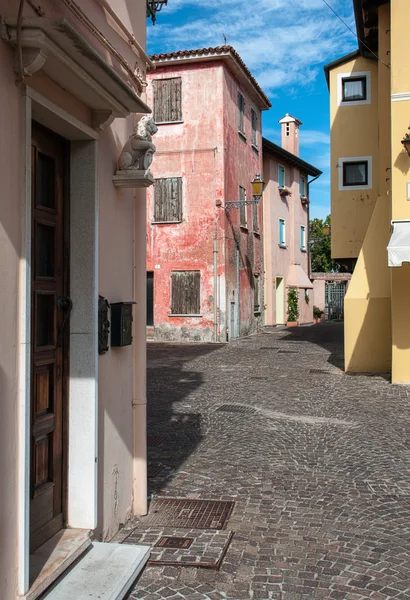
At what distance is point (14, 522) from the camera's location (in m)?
2.93

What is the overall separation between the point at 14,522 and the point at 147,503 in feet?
7.39

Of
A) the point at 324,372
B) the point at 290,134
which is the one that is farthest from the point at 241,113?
the point at 324,372

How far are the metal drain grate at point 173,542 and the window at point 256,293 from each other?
847 inches

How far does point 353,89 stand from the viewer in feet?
49.2

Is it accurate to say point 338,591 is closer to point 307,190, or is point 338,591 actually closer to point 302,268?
point 302,268

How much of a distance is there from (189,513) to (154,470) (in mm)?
1269

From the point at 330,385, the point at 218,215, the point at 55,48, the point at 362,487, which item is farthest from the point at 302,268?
the point at 55,48

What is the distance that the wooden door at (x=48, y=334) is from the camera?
356 cm

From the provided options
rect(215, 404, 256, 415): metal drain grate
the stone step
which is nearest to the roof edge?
rect(215, 404, 256, 415): metal drain grate

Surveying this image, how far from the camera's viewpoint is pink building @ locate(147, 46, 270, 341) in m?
21.3

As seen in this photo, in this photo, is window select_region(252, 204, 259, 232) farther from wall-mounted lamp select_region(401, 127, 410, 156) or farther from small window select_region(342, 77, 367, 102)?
wall-mounted lamp select_region(401, 127, 410, 156)

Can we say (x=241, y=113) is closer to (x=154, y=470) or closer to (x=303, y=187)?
(x=303, y=187)

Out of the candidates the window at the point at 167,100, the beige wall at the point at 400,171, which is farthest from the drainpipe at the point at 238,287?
the beige wall at the point at 400,171

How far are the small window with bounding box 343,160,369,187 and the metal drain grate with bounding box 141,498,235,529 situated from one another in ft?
37.0
